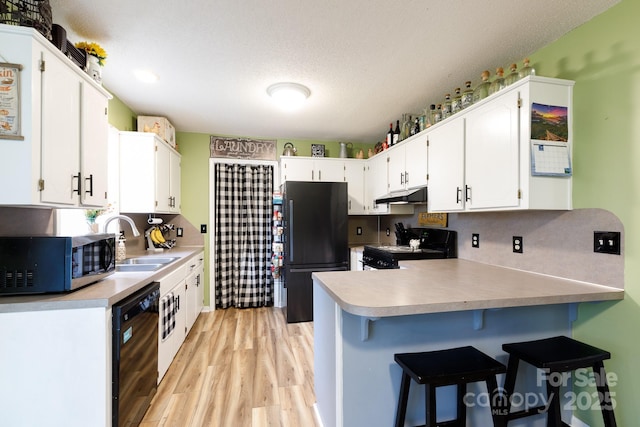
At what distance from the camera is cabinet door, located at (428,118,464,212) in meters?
2.13

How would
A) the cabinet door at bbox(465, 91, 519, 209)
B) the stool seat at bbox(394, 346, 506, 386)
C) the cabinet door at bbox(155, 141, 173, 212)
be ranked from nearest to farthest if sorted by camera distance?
the stool seat at bbox(394, 346, 506, 386)
the cabinet door at bbox(465, 91, 519, 209)
the cabinet door at bbox(155, 141, 173, 212)

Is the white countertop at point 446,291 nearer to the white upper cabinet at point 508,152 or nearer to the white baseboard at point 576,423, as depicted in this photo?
the white upper cabinet at point 508,152

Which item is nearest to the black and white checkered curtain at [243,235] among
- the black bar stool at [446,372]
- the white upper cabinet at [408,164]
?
the white upper cabinet at [408,164]

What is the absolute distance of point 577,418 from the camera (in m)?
1.68

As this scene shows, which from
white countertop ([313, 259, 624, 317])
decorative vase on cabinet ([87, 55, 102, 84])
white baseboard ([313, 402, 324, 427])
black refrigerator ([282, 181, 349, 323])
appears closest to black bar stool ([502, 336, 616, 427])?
white countertop ([313, 259, 624, 317])

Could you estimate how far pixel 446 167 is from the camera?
2.29 metres

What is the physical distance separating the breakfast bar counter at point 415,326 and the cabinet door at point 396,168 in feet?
5.08

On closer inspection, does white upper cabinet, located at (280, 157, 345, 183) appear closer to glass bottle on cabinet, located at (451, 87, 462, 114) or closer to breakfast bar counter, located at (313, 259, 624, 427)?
glass bottle on cabinet, located at (451, 87, 462, 114)

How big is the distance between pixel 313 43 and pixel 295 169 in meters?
2.05

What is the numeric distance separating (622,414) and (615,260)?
815 mm

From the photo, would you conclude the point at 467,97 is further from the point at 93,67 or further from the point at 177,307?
the point at 177,307

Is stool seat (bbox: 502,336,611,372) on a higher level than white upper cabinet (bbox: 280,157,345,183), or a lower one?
A: lower

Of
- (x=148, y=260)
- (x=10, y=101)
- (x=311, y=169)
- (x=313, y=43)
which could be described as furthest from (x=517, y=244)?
(x=148, y=260)

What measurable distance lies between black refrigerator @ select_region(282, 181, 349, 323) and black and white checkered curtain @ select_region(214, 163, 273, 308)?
59 cm
